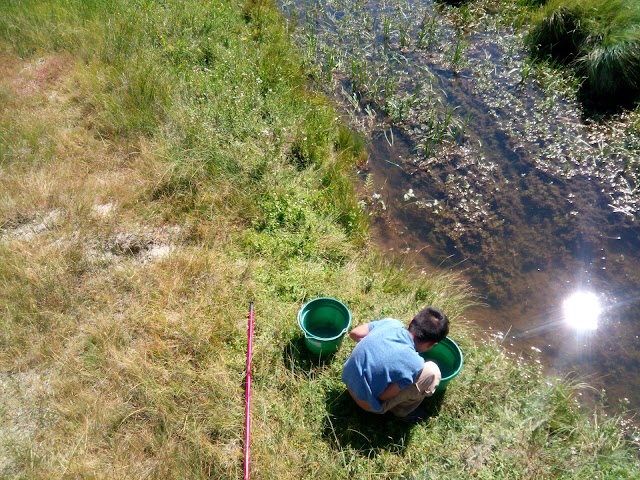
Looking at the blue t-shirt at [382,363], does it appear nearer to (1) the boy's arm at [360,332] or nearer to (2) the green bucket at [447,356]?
(1) the boy's arm at [360,332]

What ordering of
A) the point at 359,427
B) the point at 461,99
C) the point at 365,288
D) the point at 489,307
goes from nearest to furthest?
1. the point at 359,427
2. the point at 365,288
3. the point at 489,307
4. the point at 461,99

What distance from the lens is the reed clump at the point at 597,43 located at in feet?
19.2

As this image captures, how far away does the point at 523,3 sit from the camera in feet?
24.8

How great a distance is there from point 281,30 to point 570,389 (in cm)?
614

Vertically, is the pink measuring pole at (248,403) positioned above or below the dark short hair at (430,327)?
below

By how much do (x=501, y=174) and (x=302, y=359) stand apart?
3.34 m

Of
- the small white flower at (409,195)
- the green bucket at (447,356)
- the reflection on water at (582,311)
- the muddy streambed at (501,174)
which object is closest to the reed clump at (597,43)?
the muddy streambed at (501,174)

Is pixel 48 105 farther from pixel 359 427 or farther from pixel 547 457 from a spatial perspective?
pixel 547 457

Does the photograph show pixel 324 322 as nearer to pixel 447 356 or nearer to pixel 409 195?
pixel 447 356

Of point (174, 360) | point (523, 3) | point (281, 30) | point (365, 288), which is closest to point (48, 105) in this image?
point (281, 30)

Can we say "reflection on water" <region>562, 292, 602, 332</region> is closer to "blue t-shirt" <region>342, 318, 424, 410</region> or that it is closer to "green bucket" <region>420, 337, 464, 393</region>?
"green bucket" <region>420, 337, 464, 393</region>

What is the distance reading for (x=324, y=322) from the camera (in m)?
4.01

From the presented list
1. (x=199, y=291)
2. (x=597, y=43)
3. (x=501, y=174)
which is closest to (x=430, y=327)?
(x=199, y=291)

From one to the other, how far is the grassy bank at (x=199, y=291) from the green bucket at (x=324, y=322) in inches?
4.8
